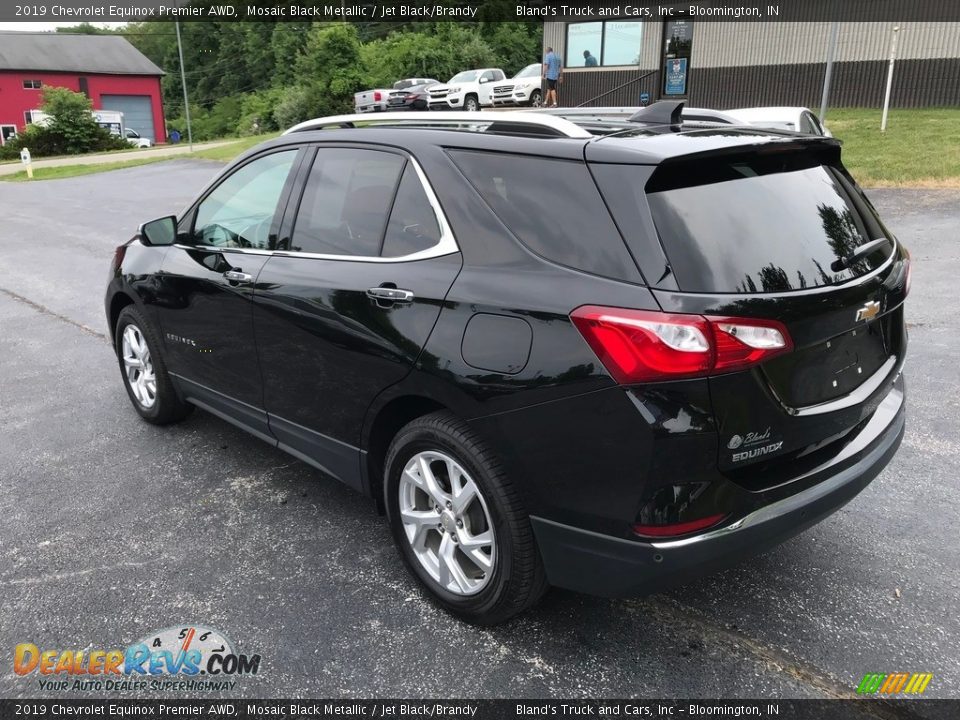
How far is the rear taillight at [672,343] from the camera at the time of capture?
2.18m

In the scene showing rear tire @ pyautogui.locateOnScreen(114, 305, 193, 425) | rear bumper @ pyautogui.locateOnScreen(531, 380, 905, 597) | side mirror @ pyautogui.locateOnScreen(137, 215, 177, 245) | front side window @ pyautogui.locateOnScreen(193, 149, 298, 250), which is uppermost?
front side window @ pyautogui.locateOnScreen(193, 149, 298, 250)

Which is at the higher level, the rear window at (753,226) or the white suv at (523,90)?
the white suv at (523,90)

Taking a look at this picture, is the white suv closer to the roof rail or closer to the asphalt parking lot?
the asphalt parking lot

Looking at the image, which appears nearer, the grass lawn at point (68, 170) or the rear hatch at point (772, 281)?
the rear hatch at point (772, 281)

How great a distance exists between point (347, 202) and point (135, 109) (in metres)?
72.9

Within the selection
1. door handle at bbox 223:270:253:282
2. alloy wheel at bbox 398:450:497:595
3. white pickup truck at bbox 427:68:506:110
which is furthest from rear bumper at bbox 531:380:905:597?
white pickup truck at bbox 427:68:506:110

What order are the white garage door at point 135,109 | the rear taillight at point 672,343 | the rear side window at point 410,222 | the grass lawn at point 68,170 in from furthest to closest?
the white garage door at point 135,109
the grass lawn at point 68,170
the rear side window at point 410,222
the rear taillight at point 672,343

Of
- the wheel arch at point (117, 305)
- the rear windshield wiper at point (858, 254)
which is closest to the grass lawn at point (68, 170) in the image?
the wheel arch at point (117, 305)

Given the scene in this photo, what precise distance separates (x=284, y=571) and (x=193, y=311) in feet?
5.11

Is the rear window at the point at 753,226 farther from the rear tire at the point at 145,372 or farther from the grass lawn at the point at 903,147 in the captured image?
the grass lawn at the point at 903,147

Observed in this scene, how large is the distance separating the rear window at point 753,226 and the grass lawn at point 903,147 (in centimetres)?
1203

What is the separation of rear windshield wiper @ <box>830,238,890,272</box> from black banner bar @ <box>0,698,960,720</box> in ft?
4.58

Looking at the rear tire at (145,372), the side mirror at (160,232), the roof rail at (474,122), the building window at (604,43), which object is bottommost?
the rear tire at (145,372)

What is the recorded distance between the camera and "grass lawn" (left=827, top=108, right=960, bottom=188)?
1339 cm
